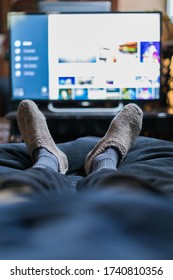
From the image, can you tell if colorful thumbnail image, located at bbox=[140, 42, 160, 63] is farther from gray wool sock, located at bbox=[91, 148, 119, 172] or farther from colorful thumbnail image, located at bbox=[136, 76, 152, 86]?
gray wool sock, located at bbox=[91, 148, 119, 172]

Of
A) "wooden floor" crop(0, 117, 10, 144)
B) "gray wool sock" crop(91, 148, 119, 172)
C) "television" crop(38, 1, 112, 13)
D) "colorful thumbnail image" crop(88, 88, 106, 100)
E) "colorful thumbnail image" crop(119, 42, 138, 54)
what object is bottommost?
"wooden floor" crop(0, 117, 10, 144)

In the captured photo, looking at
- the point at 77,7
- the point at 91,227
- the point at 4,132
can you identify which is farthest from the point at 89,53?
the point at 91,227

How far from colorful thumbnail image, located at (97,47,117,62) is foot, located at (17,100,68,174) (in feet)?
2.01

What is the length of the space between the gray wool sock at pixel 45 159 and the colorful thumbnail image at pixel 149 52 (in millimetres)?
851

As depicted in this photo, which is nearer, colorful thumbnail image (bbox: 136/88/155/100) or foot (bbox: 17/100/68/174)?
foot (bbox: 17/100/68/174)

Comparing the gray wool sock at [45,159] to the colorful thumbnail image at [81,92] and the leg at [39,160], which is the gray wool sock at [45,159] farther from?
the colorful thumbnail image at [81,92]

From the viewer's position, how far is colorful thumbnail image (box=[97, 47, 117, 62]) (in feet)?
6.51

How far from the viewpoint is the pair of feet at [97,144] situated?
50.4 inches

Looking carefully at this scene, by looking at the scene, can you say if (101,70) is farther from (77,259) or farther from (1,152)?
(77,259)

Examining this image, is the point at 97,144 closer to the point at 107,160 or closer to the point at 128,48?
the point at 107,160

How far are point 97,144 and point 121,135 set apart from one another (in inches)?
2.8

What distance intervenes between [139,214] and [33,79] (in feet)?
5.12

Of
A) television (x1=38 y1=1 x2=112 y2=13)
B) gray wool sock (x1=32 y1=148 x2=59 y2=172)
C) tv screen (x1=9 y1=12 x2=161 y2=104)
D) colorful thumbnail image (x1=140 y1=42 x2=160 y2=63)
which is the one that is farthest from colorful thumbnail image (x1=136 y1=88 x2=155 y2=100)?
gray wool sock (x1=32 y1=148 x2=59 y2=172)
